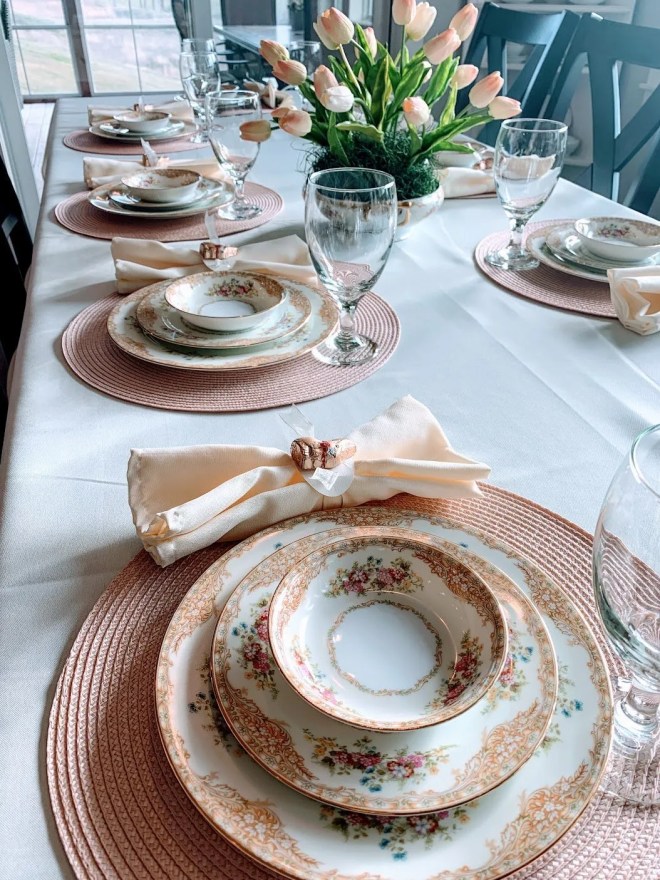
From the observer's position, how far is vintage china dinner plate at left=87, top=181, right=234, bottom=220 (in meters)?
1.15

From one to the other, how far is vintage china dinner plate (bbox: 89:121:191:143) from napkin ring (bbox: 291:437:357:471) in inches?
51.2

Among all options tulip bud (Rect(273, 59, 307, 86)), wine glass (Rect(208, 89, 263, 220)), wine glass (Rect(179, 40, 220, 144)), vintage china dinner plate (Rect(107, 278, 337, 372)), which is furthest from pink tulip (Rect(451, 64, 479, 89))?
wine glass (Rect(179, 40, 220, 144))

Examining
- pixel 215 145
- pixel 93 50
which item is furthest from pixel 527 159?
pixel 93 50

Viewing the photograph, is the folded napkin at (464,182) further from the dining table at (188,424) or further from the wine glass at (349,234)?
the wine glass at (349,234)

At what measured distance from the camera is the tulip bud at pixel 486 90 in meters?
0.96

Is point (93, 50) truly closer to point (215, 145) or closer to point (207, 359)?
point (215, 145)

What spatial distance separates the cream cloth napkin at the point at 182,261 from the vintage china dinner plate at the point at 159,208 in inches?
6.7

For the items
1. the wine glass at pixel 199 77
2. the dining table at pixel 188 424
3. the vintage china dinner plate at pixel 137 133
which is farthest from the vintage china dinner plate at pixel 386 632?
the vintage china dinner plate at pixel 137 133

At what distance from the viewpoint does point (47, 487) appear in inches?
23.7

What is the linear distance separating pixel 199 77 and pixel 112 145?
0.24 m

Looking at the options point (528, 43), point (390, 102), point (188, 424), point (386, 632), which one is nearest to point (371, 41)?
point (390, 102)

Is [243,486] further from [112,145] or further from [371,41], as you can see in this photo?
[112,145]

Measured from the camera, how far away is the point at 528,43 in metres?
1.94

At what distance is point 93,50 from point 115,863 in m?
3.78
